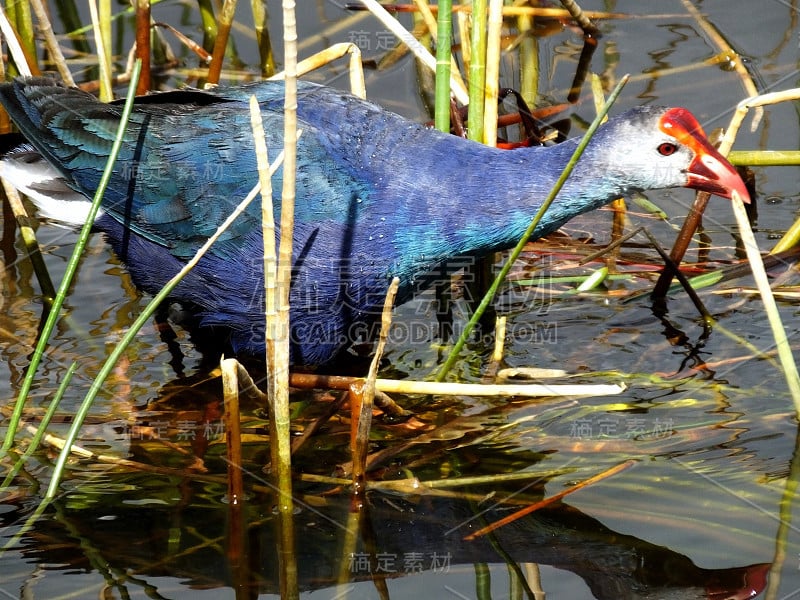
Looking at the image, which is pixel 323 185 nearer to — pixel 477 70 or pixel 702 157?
pixel 477 70

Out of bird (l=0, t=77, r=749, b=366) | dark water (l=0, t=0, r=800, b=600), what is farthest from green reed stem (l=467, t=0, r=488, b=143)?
dark water (l=0, t=0, r=800, b=600)

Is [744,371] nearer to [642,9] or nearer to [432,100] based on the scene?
[432,100]

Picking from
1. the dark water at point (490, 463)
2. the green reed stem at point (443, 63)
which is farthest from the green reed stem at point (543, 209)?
the green reed stem at point (443, 63)

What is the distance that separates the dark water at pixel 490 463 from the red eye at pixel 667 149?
0.70 m

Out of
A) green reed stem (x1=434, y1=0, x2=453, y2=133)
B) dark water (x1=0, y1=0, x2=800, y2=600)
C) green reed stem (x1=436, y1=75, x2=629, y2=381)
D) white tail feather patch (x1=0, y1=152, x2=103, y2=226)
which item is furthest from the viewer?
white tail feather patch (x1=0, y1=152, x2=103, y2=226)

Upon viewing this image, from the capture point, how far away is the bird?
8.90ft

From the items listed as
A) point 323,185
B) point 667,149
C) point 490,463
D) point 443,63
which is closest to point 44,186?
point 323,185

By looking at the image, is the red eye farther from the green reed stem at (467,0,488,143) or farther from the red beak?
the green reed stem at (467,0,488,143)

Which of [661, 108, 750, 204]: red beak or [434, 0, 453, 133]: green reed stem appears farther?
[434, 0, 453, 133]: green reed stem

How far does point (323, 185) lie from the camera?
282 centimetres

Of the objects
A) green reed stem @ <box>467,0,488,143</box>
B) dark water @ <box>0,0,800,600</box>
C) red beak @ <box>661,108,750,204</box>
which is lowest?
dark water @ <box>0,0,800,600</box>

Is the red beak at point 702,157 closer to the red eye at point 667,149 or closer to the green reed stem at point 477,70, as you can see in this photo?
the red eye at point 667,149

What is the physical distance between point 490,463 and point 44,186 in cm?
163

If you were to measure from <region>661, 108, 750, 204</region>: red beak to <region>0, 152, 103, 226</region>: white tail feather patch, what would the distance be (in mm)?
1751
